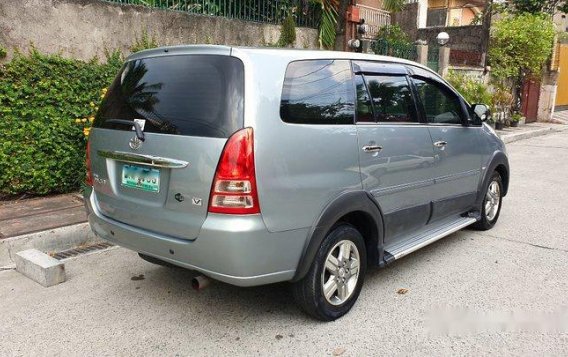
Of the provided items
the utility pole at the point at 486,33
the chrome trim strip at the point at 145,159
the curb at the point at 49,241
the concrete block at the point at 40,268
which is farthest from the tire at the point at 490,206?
the utility pole at the point at 486,33

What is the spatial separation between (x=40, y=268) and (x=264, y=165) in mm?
2257

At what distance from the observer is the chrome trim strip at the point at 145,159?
285 centimetres

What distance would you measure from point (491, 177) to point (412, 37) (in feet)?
47.3

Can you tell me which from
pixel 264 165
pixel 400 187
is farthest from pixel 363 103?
pixel 264 165

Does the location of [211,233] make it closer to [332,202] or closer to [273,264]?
[273,264]

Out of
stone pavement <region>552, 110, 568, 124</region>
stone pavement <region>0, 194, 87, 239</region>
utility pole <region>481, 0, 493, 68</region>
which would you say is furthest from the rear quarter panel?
stone pavement <region>552, 110, 568, 124</region>

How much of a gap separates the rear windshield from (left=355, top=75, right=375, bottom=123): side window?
101 centimetres

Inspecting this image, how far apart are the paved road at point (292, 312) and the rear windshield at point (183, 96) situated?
4.25 feet

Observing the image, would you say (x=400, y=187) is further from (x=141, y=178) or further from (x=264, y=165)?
(x=141, y=178)

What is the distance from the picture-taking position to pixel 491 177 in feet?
17.1

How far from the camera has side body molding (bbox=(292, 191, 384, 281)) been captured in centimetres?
299

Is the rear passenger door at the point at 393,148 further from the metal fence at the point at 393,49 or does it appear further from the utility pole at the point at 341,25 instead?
the metal fence at the point at 393,49

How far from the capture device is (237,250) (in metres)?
2.69

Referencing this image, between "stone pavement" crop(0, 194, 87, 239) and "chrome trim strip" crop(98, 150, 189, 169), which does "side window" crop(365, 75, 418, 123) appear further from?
"stone pavement" crop(0, 194, 87, 239)
